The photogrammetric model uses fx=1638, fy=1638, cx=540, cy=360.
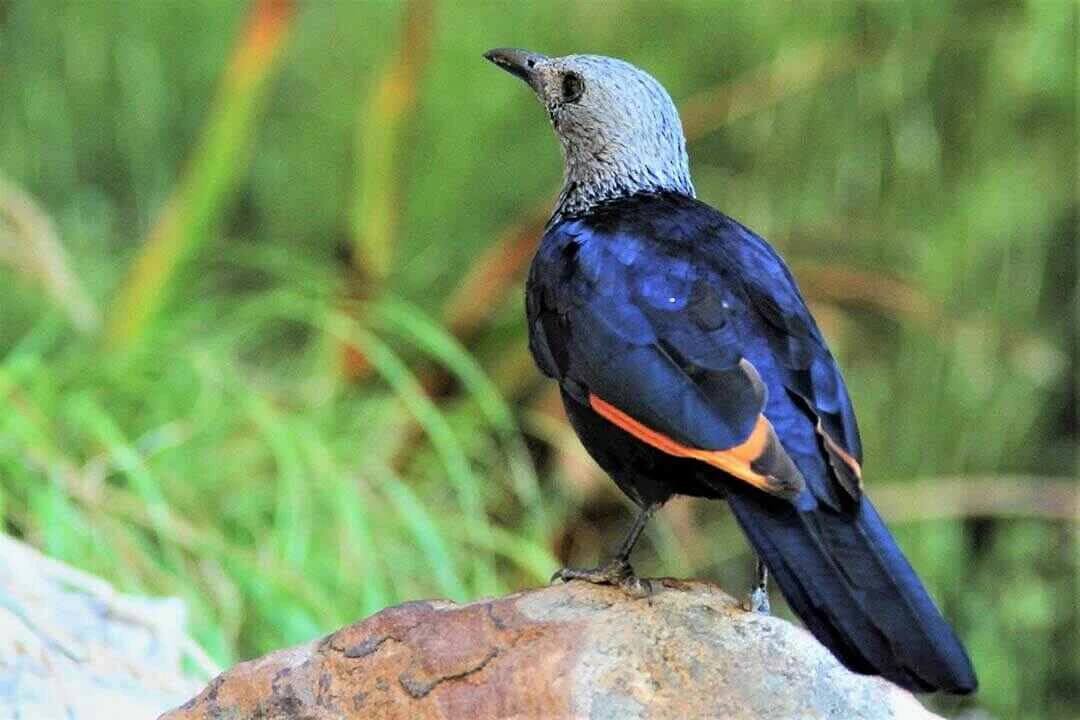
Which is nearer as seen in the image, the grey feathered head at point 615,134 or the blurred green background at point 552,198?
the grey feathered head at point 615,134

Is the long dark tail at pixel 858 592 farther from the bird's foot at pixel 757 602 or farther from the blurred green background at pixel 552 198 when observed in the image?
the blurred green background at pixel 552 198

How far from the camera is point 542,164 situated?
15.8 ft

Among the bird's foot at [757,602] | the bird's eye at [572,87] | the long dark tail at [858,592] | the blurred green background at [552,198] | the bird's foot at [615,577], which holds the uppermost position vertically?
the blurred green background at [552,198]

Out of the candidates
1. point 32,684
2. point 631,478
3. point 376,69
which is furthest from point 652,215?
point 376,69

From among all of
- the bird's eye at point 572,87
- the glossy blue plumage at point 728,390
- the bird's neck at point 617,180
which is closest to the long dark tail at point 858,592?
the glossy blue plumage at point 728,390

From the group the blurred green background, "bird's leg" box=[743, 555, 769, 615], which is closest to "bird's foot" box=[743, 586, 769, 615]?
"bird's leg" box=[743, 555, 769, 615]

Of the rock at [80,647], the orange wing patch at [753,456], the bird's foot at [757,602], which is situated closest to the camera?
the orange wing patch at [753,456]

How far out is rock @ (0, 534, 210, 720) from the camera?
238 centimetres

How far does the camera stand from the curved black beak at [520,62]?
8.48ft

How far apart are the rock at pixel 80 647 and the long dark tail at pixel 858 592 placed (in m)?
1.08

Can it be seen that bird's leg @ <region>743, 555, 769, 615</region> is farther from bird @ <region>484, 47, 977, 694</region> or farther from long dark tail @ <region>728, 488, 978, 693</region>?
→ long dark tail @ <region>728, 488, 978, 693</region>

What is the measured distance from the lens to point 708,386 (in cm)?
188

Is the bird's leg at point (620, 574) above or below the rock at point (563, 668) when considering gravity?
above

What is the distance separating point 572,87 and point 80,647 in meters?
1.14
